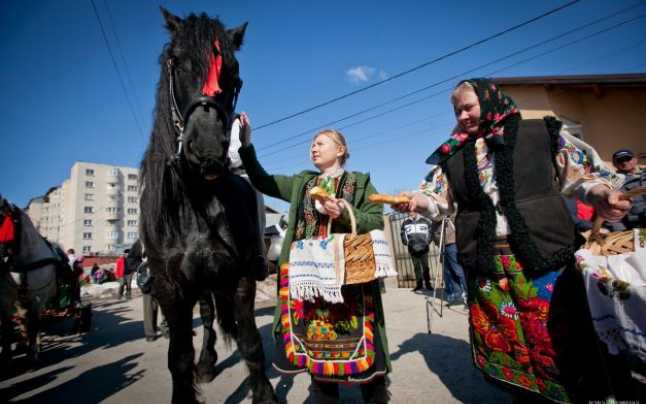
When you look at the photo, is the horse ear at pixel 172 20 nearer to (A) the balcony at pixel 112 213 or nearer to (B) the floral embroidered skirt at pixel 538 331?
(B) the floral embroidered skirt at pixel 538 331

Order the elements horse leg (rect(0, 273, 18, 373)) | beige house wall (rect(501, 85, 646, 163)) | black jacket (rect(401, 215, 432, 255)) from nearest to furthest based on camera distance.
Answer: horse leg (rect(0, 273, 18, 373)) < black jacket (rect(401, 215, 432, 255)) < beige house wall (rect(501, 85, 646, 163))

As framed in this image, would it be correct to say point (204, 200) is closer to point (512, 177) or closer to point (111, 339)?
point (512, 177)

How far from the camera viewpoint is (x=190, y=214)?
2.17m

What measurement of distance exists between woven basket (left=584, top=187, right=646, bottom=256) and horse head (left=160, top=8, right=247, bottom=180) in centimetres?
190

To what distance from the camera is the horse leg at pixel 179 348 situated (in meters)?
2.16

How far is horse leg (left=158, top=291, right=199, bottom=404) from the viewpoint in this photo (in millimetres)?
2164

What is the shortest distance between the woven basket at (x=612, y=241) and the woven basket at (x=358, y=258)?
1014 mm

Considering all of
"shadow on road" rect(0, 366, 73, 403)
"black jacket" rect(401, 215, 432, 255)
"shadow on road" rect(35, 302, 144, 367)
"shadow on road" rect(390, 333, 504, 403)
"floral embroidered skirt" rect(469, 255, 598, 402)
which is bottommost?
"shadow on road" rect(35, 302, 144, 367)

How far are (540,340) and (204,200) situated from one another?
2.22 metres

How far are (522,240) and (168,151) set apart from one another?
219 centimetres

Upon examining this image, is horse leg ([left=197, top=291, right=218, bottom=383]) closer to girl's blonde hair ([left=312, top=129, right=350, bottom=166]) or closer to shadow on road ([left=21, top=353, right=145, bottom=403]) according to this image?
shadow on road ([left=21, top=353, right=145, bottom=403])

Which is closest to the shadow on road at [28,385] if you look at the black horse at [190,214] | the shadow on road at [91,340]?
the shadow on road at [91,340]

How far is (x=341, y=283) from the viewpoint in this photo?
148 centimetres

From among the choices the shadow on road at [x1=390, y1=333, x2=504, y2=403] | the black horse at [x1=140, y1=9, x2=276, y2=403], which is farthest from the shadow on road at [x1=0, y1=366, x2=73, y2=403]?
the shadow on road at [x1=390, y1=333, x2=504, y2=403]
